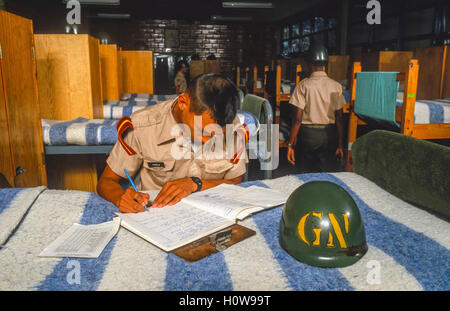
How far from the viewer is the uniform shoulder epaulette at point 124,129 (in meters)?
1.51

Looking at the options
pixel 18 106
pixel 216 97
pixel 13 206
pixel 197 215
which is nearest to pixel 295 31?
pixel 18 106

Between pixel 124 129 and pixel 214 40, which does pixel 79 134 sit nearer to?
pixel 124 129

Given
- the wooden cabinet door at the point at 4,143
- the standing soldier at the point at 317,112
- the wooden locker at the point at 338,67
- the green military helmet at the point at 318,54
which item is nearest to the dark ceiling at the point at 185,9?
the wooden locker at the point at 338,67

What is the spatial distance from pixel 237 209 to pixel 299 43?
10.4 meters

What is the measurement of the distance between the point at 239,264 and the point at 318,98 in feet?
9.11

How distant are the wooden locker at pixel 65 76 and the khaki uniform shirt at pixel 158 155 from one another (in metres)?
1.22

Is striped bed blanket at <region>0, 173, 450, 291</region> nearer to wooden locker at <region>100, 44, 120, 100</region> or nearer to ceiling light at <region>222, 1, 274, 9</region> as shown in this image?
wooden locker at <region>100, 44, 120, 100</region>

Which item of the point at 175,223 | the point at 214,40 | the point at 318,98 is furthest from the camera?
the point at 214,40

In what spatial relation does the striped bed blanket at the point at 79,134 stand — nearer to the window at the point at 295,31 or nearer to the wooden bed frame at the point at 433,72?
the wooden bed frame at the point at 433,72

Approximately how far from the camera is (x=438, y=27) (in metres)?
5.01

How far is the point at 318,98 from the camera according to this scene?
324 cm

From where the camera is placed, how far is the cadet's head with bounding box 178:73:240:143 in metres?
1.36
